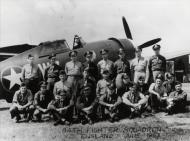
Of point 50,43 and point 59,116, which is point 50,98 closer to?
point 59,116

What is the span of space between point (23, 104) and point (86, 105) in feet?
5.19

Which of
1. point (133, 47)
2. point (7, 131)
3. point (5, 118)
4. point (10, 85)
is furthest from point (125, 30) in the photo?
point (7, 131)

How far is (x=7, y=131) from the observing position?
251 inches

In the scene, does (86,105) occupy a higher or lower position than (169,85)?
lower

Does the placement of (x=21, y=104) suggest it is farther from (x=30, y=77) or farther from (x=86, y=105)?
(x=86, y=105)

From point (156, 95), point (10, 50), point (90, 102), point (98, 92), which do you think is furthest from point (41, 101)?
point (10, 50)

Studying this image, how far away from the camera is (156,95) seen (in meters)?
7.61

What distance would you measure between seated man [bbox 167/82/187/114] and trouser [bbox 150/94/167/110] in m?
0.27

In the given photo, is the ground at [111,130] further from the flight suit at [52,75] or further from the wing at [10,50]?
the wing at [10,50]

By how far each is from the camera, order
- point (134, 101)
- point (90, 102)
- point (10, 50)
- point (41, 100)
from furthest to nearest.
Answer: point (10, 50) → point (41, 100) → point (134, 101) → point (90, 102)

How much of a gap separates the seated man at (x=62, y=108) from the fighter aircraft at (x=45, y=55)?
6.56 ft

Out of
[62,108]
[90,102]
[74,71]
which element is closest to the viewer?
[62,108]

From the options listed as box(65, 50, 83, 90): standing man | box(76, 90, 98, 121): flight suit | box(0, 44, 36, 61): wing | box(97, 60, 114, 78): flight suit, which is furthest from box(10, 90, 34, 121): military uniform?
box(0, 44, 36, 61): wing

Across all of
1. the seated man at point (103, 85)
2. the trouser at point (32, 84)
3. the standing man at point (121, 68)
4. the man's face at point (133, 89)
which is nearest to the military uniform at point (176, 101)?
the man's face at point (133, 89)
